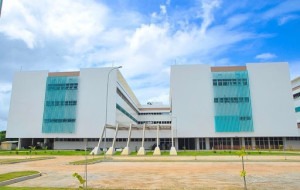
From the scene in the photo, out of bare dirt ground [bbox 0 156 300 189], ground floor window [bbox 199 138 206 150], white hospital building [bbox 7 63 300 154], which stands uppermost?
white hospital building [bbox 7 63 300 154]

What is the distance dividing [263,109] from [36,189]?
50.2 metres

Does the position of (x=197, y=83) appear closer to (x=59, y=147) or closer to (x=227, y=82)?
(x=227, y=82)

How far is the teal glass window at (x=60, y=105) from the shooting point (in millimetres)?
55031

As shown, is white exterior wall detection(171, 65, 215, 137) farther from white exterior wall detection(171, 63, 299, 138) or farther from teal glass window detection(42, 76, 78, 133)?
teal glass window detection(42, 76, 78, 133)

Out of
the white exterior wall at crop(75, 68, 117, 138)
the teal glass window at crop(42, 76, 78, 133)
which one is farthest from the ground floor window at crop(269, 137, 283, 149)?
the teal glass window at crop(42, 76, 78, 133)

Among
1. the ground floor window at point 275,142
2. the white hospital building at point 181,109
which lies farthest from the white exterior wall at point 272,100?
the ground floor window at point 275,142

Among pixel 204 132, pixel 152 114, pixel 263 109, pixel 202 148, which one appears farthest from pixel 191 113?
pixel 152 114

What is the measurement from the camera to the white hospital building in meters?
51.6

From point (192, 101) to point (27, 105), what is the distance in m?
37.3

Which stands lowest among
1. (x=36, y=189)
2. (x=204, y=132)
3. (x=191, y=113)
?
(x=36, y=189)

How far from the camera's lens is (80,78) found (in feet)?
185

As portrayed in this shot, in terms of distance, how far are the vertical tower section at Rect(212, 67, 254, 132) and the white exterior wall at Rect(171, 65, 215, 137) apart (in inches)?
56.4

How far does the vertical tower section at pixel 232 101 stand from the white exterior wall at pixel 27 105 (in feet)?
128

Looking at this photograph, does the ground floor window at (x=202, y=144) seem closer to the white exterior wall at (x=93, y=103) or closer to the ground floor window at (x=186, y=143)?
the ground floor window at (x=186, y=143)
